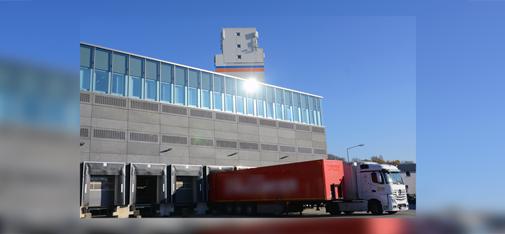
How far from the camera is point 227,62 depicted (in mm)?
26484

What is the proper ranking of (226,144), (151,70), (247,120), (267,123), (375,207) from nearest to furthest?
(375,207)
(151,70)
(226,144)
(247,120)
(267,123)

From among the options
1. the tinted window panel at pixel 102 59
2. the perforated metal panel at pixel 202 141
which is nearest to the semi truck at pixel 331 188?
the perforated metal panel at pixel 202 141

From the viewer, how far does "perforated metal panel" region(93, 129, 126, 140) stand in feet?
84.3

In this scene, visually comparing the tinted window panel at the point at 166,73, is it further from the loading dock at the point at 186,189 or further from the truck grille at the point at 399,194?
the truck grille at the point at 399,194

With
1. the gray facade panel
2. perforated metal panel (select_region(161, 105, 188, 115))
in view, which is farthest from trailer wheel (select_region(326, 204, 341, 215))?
perforated metal panel (select_region(161, 105, 188, 115))

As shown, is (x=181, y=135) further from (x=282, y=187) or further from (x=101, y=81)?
(x=282, y=187)

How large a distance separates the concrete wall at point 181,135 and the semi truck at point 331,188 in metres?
8.82

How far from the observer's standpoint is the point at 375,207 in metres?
18.3

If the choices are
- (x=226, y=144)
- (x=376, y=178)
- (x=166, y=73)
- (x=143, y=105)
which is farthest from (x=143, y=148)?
(x=376, y=178)

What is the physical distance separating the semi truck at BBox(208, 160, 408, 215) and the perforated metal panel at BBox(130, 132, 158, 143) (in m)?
9.02

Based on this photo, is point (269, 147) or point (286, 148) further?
point (286, 148)

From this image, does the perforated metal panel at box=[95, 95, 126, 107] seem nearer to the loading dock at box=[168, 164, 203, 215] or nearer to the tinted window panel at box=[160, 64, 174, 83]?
the tinted window panel at box=[160, 64, 174, 83]

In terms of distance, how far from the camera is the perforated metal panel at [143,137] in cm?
2755

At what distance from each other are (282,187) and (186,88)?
41.8ft
